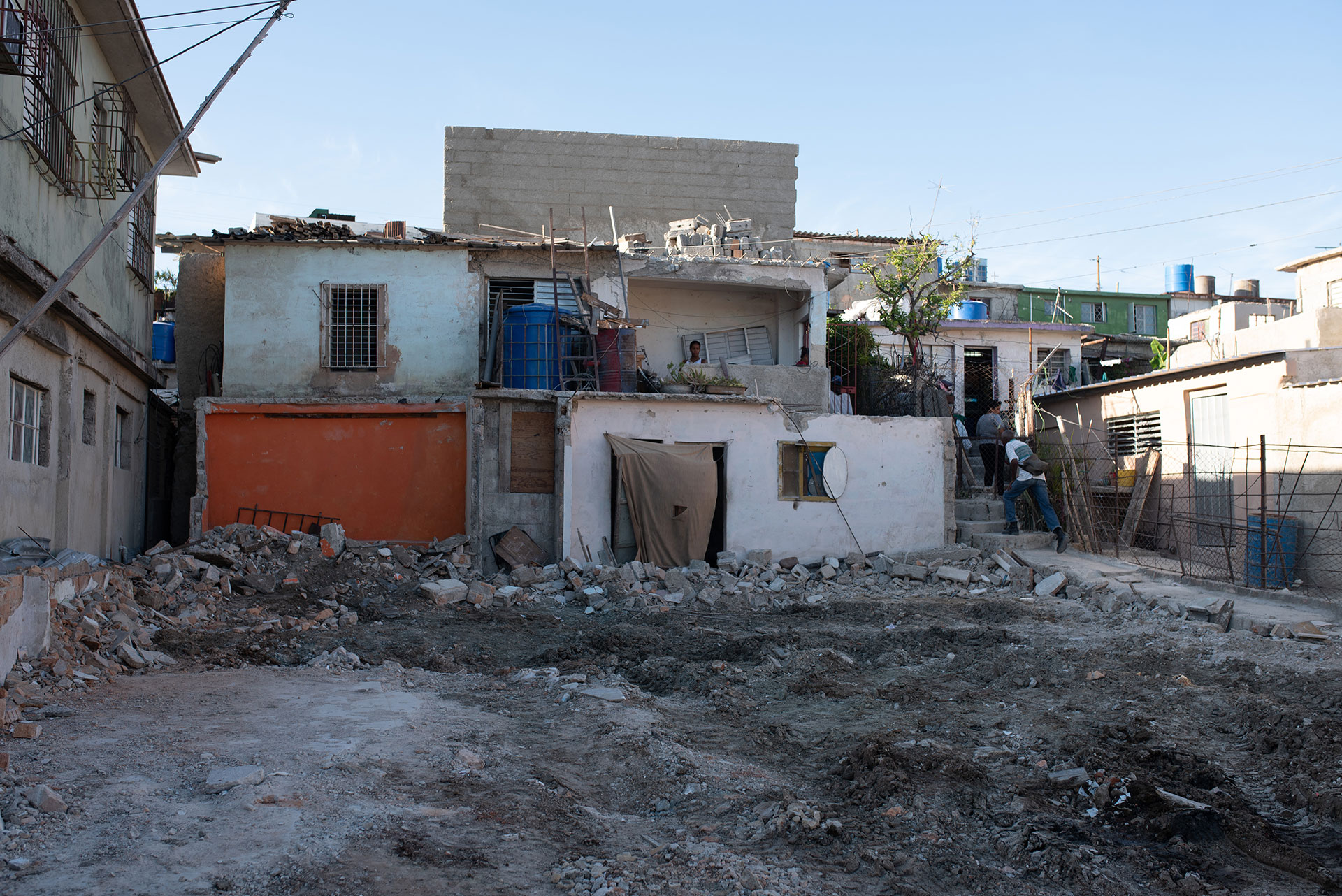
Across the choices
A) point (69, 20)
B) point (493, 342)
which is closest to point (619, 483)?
point (493, 342)

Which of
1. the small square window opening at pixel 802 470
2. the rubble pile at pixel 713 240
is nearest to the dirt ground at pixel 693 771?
the small square window opening at pixel 802 470

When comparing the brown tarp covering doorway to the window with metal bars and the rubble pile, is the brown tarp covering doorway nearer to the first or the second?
the window with metal bars

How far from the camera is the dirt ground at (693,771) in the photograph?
374cm

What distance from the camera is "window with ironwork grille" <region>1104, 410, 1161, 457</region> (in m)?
17.0

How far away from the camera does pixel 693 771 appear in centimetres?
500

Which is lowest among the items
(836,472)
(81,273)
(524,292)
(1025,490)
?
(1025,490)

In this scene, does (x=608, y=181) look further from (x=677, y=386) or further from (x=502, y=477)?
(x=502, y=477)

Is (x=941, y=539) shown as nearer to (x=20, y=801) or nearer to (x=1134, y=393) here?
(x=1134, y=393)

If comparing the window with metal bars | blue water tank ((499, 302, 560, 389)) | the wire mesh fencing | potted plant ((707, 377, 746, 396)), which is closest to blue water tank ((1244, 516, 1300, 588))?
the wire mesh fencing

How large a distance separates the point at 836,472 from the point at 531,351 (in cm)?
492

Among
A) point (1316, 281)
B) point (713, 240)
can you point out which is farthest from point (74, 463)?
point (1316, 281)

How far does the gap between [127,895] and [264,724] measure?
228cm

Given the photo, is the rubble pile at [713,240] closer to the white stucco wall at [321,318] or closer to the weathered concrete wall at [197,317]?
the white stucco wall at [321,318]

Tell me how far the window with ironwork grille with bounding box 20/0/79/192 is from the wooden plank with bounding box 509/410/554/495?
6.02 meters
